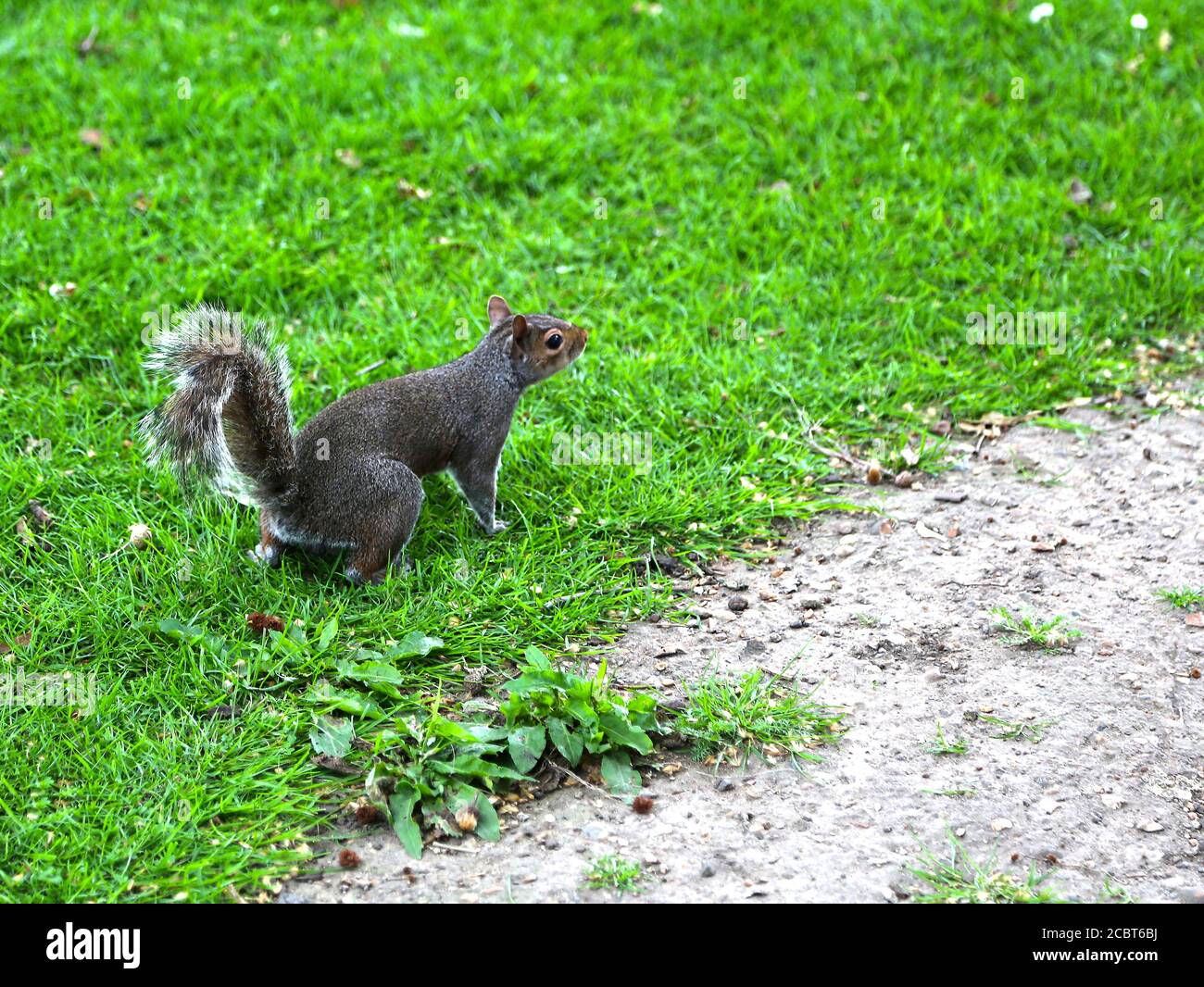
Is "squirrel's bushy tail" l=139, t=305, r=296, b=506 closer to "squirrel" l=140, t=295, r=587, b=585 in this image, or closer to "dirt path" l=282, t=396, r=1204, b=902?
"squirrel" l=140, t=295, r=587, b=585

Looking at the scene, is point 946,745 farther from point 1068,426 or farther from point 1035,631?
point 1068,426

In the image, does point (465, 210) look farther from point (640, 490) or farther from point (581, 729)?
point (581, 729)

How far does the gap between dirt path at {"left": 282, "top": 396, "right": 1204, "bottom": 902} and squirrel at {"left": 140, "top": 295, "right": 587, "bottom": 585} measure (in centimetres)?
75

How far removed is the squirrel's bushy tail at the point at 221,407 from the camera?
301 cm

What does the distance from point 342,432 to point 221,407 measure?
38 centimetres

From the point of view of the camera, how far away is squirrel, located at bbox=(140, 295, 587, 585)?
9.97 ft

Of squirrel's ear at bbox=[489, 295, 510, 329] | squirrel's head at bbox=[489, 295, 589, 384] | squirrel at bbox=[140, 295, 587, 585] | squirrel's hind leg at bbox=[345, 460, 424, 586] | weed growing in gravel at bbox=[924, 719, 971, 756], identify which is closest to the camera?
weed growing in gravel at bbox=[924, 719, 971, 756]

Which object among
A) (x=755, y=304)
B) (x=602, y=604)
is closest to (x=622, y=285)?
(x=755, y=304)

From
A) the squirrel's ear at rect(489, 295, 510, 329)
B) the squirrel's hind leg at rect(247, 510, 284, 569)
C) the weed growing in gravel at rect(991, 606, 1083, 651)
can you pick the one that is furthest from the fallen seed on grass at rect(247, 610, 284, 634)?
the weed growing in gravel at rect(991, 606, 1083, 651)

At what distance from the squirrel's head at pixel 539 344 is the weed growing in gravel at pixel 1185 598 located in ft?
5.90

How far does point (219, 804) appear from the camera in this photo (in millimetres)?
2559

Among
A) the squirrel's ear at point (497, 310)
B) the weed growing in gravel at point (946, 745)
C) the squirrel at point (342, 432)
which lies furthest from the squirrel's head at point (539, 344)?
the weed growing in gravel at point (946, 745)

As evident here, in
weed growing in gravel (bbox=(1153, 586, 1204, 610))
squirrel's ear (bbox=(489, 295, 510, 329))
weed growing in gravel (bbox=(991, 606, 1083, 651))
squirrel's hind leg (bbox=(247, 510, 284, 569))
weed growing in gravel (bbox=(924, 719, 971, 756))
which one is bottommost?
→ weed growing in gravel (bbox=(924, 719, 971, 756))

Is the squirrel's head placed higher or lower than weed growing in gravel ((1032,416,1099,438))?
higher
